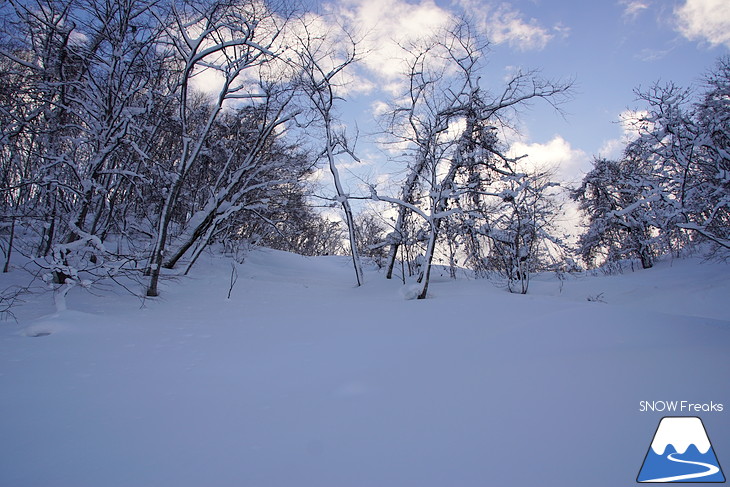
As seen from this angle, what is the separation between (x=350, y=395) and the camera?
2.89 m

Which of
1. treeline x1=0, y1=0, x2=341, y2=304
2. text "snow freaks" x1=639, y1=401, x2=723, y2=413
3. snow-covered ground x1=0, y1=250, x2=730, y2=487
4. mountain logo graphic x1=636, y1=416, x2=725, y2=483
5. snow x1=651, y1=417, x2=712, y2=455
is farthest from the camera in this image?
treeline x1=0, y1=0, x2=341, y2=304

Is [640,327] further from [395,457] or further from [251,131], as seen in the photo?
[251,131]

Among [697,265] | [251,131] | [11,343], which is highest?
[251,131]

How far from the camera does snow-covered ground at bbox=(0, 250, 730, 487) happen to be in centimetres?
195

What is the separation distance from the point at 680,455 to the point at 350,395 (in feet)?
7.39

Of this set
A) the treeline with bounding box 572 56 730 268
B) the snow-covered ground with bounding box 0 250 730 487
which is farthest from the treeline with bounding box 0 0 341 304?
the treeline with bounding box 572 56 730 268

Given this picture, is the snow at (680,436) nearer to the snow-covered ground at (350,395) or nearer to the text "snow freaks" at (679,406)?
the snow-covered ground at (350,395)

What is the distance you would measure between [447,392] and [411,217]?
357 inches

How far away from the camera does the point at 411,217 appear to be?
11.6 metres

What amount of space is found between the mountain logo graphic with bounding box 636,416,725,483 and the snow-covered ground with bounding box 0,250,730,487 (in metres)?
0.05

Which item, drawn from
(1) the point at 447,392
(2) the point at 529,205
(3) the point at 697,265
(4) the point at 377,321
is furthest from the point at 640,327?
(3) the point at 697,265

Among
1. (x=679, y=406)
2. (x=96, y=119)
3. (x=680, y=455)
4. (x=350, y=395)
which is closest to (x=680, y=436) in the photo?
(x=680, y=455)

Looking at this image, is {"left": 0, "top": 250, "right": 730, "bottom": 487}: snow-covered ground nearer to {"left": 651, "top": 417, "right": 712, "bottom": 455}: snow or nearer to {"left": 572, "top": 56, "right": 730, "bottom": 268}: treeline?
{"left": 651, "top": 417, "right": 712, "bottom": 455}: snow

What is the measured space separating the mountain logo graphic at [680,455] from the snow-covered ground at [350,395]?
0.18ft
